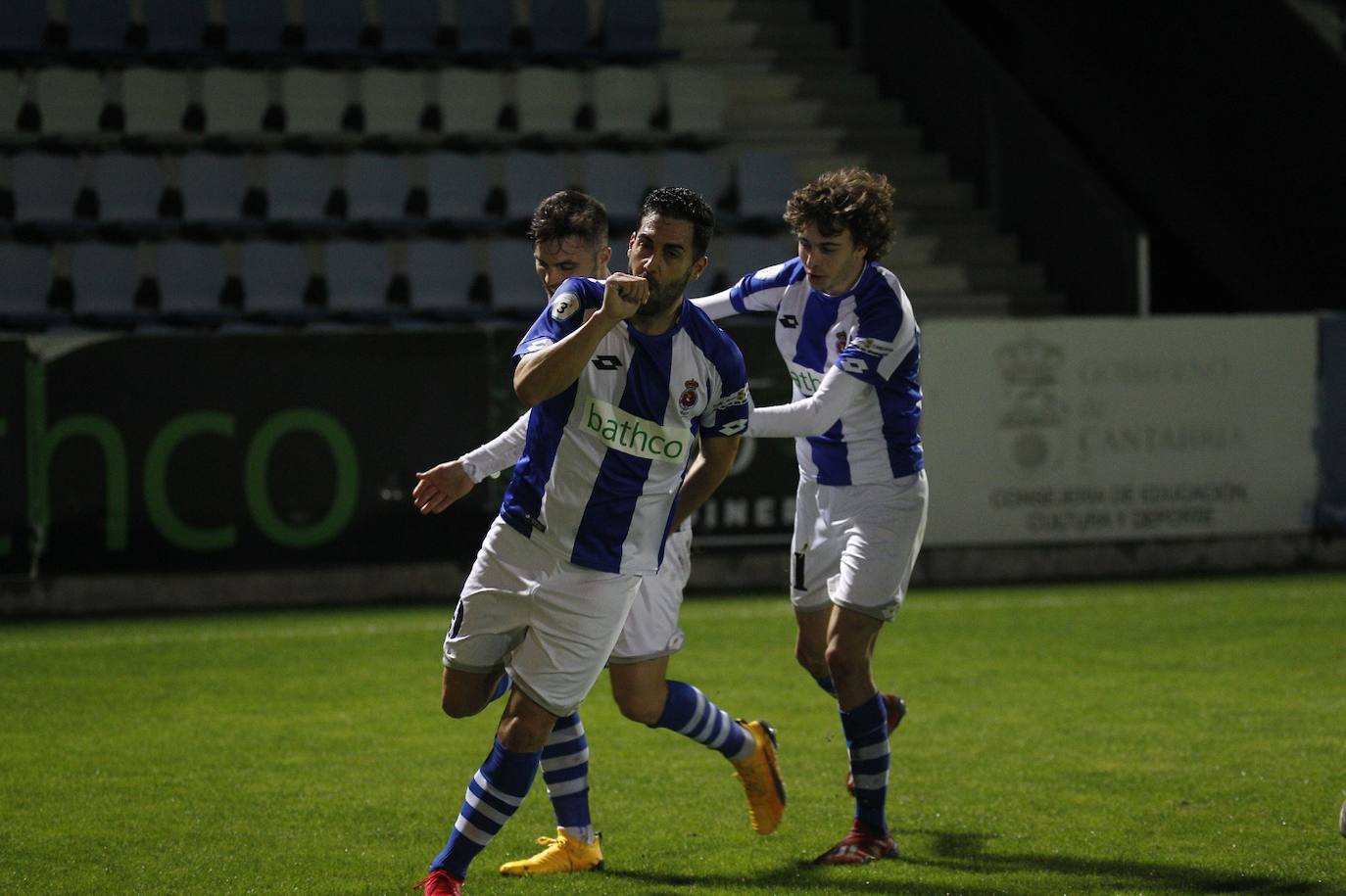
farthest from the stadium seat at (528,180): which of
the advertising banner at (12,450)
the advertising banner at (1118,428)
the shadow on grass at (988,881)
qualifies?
the shadow on grass at (988,881)

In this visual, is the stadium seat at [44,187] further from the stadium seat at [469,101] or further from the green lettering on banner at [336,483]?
the green lettering on banner at [336,483]

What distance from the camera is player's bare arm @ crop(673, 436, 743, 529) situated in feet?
16.3

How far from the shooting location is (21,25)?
14602mm

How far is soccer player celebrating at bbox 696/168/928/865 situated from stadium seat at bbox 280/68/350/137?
9.83m

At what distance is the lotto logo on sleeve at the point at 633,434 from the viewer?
4.56 meters

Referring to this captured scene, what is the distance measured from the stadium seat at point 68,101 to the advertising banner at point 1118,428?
7432mm

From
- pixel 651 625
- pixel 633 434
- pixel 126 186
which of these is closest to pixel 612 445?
pixel 633 434

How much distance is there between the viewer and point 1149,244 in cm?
1678

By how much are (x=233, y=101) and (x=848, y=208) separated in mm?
10644

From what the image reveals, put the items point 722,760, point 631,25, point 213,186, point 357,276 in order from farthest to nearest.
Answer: point 631,25 < point 213,186 < point 357,276 < point 722,760

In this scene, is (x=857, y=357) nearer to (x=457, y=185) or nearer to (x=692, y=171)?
(x=457, y=185)

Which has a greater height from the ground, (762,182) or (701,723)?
(762,182)

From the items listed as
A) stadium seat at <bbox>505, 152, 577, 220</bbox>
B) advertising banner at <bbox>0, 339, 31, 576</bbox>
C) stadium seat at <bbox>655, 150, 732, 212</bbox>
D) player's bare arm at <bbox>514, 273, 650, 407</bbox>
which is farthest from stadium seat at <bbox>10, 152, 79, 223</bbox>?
player's bare arm at <bbox>514, 273, 650, 407</bbox>

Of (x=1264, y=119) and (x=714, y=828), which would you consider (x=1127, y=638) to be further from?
(x=1264, y=119)
